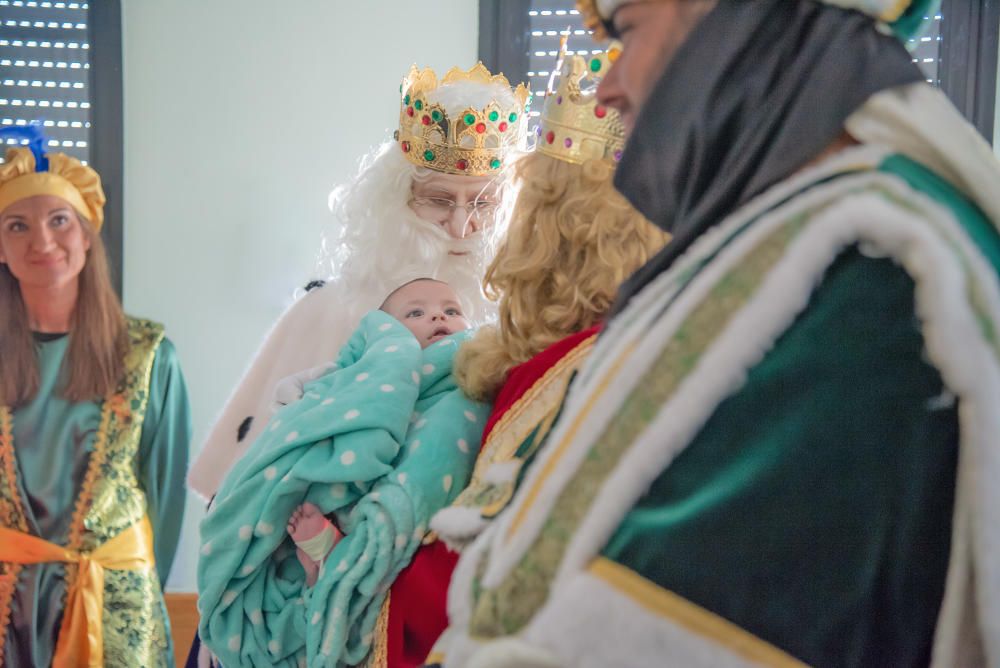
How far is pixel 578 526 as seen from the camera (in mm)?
825

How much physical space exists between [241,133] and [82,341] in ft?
4.51

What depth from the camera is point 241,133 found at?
415 centimetres

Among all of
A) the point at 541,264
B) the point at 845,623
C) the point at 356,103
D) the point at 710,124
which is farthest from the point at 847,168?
the point at 356,103

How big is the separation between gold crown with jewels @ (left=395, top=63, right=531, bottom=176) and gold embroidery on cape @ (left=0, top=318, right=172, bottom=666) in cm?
113

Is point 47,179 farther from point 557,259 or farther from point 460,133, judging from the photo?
point 557,259

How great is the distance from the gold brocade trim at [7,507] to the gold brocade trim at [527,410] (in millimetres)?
1873

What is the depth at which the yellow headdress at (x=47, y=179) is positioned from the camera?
10.1ft

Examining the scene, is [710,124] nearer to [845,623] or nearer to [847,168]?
[847,168]

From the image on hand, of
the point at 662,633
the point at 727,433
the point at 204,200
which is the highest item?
the point at 727,433

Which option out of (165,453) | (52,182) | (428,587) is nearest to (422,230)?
(165,453)

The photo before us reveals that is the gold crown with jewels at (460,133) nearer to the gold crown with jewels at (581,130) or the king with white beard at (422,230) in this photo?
the king with white beard at (422,230)

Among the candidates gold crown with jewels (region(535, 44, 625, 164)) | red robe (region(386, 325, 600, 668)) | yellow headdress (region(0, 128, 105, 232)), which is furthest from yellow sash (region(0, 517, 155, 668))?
gold crown with jewels (region(535, 44, 625, 164))

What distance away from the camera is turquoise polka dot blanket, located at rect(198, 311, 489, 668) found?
1612 mm

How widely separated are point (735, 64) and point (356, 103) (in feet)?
11.1
